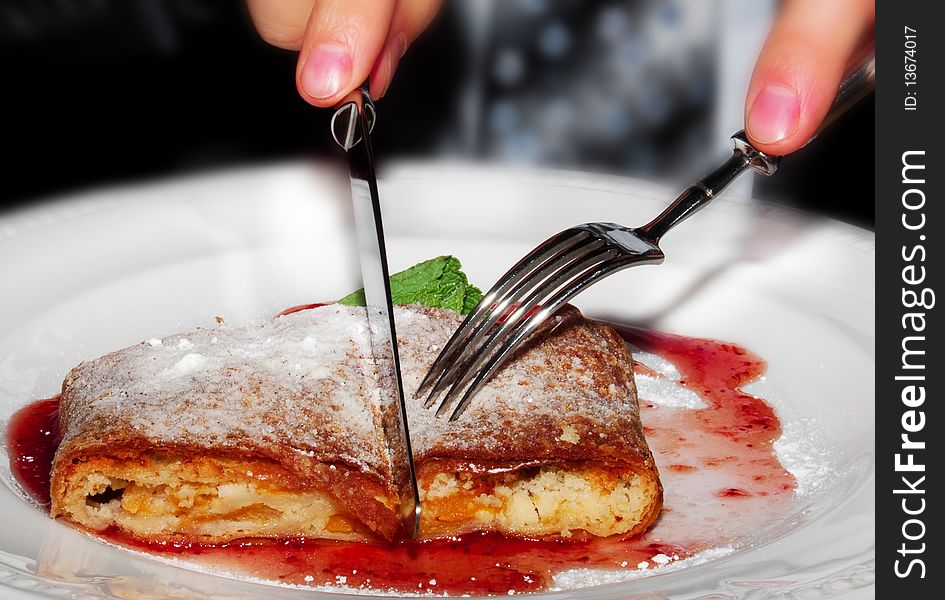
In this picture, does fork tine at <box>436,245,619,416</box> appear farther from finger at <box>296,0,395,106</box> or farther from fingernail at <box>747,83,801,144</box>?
finger at <box>296,0,395,106</box>

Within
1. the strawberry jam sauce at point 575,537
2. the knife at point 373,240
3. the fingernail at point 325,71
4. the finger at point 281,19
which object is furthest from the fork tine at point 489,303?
the finger at point 281,19

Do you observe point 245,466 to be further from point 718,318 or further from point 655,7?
point 655,7

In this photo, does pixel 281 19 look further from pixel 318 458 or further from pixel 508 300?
pixel 318 458

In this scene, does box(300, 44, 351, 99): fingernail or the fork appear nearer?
box(300, 44, 351, 99): fingernail

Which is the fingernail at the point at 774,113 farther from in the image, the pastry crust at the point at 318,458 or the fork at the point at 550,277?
the pastry crust at the point at 318,458

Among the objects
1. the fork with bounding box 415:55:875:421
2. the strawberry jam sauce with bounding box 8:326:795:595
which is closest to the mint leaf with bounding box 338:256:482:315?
the fork with bounding box 415:55:875:421

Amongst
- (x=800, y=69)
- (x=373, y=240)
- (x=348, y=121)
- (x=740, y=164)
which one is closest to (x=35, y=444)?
(x=373, y=240)

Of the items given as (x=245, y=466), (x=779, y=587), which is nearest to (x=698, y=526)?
(x=779, y=587)
